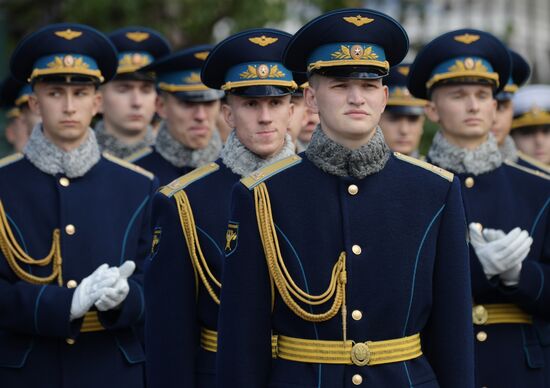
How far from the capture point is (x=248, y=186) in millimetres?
5215

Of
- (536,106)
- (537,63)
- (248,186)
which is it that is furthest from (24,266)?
(537,63)

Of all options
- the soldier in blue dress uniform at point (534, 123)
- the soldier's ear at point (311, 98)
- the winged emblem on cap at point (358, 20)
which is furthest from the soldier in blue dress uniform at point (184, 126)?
the winged emblem on cap at point (358, 20)

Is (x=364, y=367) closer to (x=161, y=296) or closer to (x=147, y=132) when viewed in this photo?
(x=161, y=296)

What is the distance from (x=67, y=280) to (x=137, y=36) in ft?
11.8

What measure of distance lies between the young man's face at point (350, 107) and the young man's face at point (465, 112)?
2.11 metres

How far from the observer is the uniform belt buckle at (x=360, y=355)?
5.04 metres

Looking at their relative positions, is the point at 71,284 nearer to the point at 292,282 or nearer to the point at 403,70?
the point at 292,282

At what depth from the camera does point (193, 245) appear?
20.6 feet

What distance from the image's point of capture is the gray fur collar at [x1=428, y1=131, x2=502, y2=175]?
7270mm

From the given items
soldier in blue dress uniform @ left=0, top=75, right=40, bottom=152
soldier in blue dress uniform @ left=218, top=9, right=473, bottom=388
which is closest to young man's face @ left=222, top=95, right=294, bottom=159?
soldier in blue dress uniform @ left=218, top=9, right=473, bottom=388

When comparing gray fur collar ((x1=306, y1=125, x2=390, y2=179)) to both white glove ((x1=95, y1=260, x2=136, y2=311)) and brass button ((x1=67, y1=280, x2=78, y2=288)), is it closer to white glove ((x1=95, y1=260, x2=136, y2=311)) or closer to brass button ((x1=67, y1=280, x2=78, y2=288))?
white glove ((x1=95, y1=260, x2=136, y2=311))

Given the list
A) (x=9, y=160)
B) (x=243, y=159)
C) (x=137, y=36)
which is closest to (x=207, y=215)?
(x=243, y=159)

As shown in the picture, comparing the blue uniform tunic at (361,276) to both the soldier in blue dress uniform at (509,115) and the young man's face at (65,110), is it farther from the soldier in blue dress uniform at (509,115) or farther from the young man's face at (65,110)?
the soldier in blue dress uniform at (509,115)

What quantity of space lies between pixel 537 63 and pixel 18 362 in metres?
11.8
